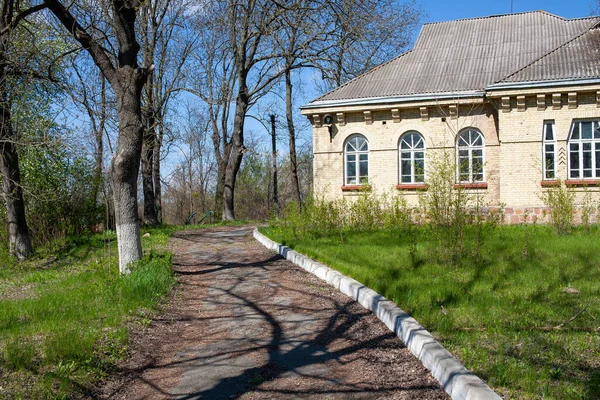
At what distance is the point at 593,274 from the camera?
8547mm

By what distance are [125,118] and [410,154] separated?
462 inches

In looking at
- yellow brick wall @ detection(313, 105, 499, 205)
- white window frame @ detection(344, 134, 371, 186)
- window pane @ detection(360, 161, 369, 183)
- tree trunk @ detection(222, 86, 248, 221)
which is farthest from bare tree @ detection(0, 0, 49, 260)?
tree trunk @ detection(222, 86, 248, 221)

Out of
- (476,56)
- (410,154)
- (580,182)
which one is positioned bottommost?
(580,182)

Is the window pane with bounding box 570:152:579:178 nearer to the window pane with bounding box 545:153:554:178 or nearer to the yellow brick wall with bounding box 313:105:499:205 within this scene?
the window pane with bounding box 545:153:554:178

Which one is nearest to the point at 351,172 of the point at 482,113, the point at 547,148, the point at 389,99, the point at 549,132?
the point at 389,99

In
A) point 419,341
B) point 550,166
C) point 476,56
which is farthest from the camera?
point 476,56

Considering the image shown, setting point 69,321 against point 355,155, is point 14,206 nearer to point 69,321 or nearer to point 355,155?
point 69,321

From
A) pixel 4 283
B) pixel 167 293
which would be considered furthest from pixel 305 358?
pixel 4 283

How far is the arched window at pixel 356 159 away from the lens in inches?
789

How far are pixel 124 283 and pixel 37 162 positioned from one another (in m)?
9.84

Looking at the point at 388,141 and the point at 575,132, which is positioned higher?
the point at 388,141

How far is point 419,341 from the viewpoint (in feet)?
18.1

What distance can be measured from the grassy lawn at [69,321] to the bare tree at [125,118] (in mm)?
640

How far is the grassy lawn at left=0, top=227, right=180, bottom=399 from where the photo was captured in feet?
16.4
